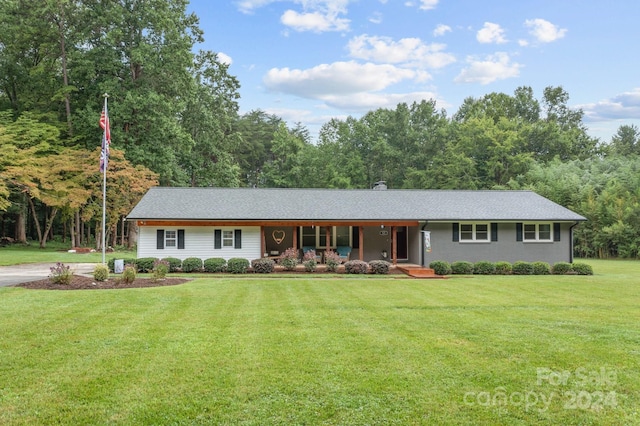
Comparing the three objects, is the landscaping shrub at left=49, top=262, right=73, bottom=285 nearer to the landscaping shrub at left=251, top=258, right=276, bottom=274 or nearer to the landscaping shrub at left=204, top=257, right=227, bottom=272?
the landscaping shrub at left=204, top=257, right=227, bottom=272

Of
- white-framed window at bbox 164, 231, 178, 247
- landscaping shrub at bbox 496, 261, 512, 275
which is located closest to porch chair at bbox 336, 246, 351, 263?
landscaping shrub at bbox 496, 261, 512, 275

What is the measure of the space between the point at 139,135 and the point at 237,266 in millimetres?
18327

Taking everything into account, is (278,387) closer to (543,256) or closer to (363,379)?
(363,379)

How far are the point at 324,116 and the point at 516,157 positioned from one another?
23481mm

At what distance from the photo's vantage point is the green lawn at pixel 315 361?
14.3 feet

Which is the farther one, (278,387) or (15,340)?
Answer: (15,340)

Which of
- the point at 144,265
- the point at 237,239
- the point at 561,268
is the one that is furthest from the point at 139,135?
the point at 561,268

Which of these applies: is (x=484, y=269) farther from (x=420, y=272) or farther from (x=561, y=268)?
(x=561, y=268)

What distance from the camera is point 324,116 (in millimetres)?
53469

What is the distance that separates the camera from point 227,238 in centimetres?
2002

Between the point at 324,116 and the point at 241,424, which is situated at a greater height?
the point at 324,116

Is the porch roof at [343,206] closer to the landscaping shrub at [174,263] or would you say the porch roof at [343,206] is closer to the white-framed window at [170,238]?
the white-framed window at [170,238]


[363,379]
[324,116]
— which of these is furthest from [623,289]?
[324,116]

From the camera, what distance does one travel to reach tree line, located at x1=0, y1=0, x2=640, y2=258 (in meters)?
28.4
